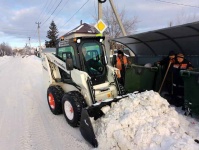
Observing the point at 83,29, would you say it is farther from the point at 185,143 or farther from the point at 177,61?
the point at 185,143

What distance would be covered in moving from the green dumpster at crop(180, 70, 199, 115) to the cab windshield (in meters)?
1.96

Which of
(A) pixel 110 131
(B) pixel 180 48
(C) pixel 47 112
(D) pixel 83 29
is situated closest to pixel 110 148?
(A) pixel 110 131

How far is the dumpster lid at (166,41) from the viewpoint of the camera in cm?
638

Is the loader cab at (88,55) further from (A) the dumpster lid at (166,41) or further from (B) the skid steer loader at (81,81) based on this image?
(A) the dumpster lid at (166,41)

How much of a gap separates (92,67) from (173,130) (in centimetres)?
244

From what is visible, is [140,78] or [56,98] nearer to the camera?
[56,98]

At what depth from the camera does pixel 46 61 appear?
604 cm

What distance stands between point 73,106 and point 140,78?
8.85ft

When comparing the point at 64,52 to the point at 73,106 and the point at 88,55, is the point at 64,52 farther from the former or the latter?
the point at 73,106

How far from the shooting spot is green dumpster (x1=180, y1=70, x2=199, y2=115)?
14.3 ft

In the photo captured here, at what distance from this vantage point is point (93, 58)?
5.24m

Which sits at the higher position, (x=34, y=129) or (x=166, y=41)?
(x=166, y=41)

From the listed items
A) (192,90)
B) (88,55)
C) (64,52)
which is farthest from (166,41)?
(64,52)

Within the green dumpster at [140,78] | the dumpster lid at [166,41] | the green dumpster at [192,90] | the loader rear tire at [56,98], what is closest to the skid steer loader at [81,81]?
the loader rear tire at [56,98]
